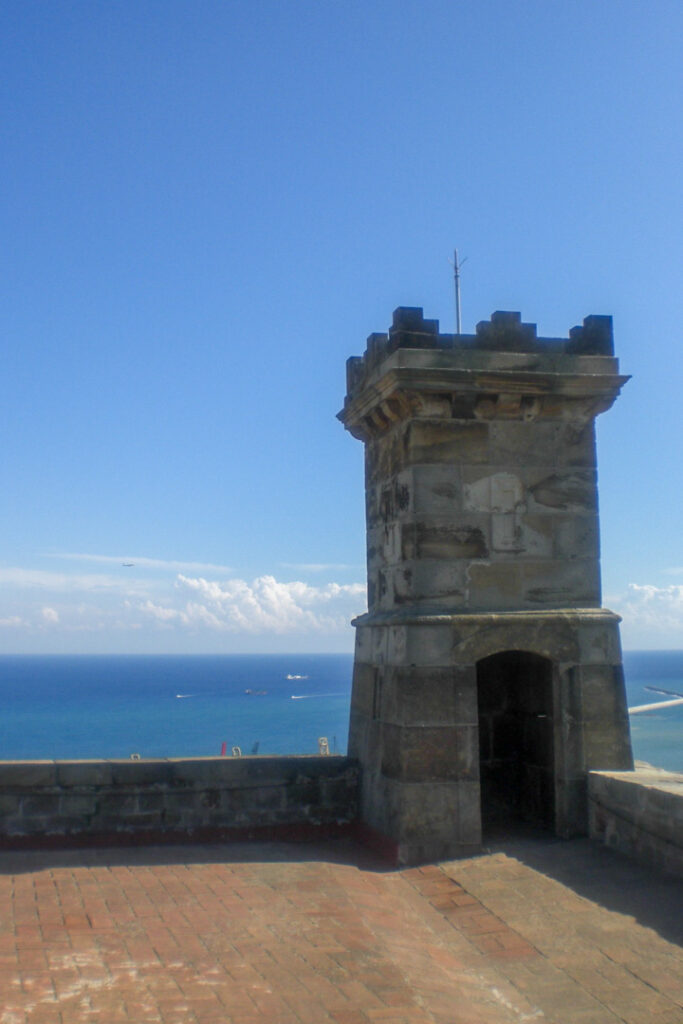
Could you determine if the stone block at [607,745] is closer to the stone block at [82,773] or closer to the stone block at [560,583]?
Result: the stone block at [560,583]

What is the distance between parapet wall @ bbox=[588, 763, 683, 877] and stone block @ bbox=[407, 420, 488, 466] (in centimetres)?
274

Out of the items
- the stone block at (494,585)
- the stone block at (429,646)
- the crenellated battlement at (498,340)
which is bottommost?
the stone block at (429,646)

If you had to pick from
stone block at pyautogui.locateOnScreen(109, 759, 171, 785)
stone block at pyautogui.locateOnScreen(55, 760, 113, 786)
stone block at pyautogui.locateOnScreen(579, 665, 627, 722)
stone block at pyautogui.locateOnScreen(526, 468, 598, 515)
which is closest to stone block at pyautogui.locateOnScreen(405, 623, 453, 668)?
stone block at pyautogui.locateOnScreen(579, 665, 627, 722)

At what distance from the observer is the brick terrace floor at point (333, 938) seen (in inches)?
179

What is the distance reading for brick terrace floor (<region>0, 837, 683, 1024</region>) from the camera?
14.9 ft

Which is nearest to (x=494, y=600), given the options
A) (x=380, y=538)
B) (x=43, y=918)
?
(x=380, y=538)

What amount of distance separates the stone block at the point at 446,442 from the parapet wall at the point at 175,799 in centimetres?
276

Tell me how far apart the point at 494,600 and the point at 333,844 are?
239cm

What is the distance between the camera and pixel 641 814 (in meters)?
6.66

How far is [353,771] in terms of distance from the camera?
8.24 meters

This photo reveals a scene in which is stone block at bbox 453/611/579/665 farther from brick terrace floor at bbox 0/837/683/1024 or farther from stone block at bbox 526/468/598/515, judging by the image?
brick terrace floor at bbox 0/837/683/1024

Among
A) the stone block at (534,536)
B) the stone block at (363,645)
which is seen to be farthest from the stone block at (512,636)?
the stone block at (363,645)

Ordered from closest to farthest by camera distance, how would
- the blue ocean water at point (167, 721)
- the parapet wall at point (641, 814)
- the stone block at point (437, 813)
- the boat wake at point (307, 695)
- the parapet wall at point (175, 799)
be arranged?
1. the parapet wall at point (641, 814)
2. the stone block at point (437, 813)
3. the parapet wall at point (175, 799)
4. the blue ocean water at point (167, 721)
5. the boat wake at point (307, 695)

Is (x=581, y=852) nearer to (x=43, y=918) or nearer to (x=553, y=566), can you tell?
(x=553, y=566)
